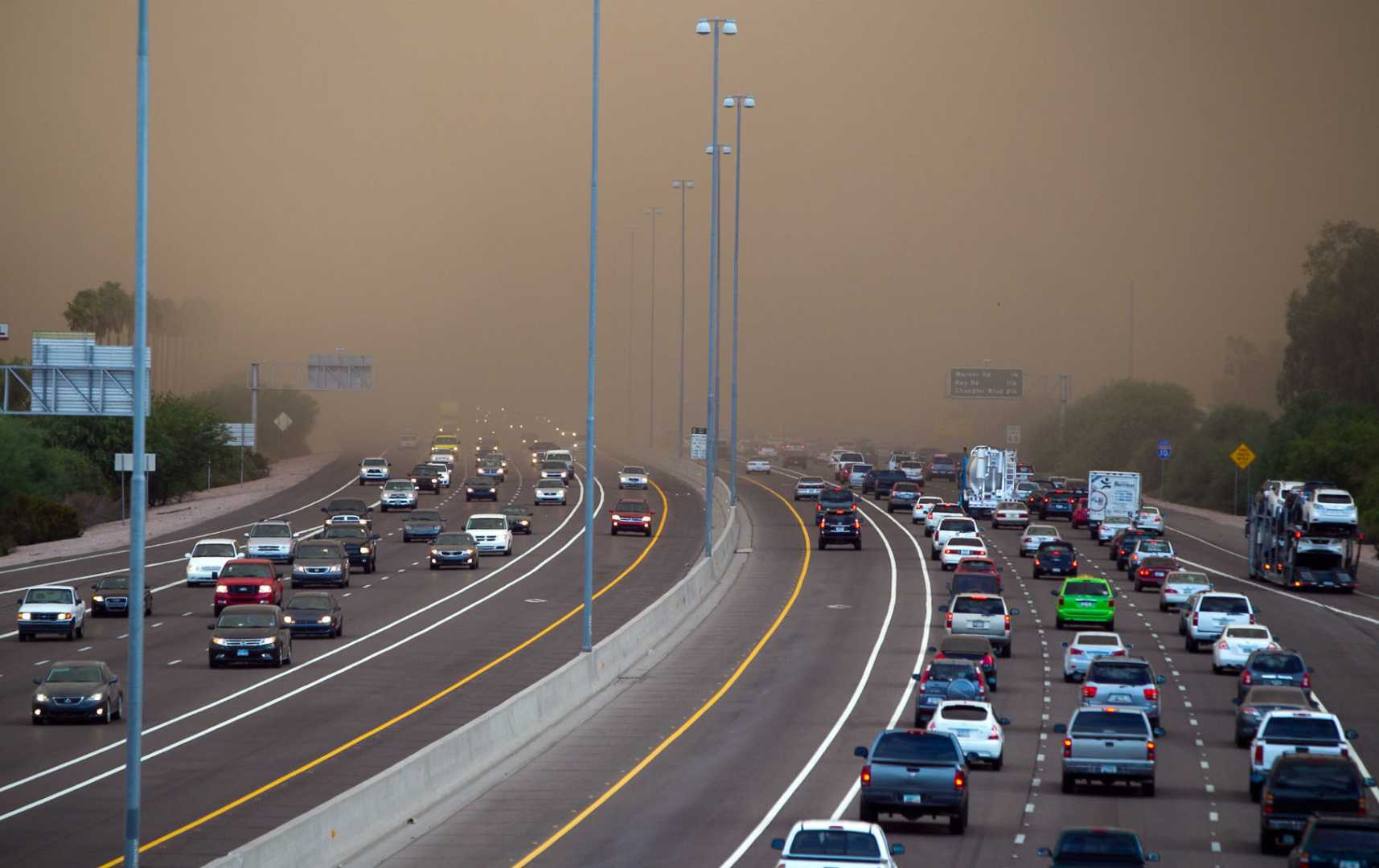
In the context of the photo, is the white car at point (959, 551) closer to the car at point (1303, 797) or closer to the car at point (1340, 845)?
the car at point (1303, 797)

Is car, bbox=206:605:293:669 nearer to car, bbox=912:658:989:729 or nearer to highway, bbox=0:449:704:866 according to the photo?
highway, bbox=0:449:704:866

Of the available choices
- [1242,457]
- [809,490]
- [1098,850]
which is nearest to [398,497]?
[809,490]

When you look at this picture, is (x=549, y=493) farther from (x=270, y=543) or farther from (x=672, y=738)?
(x=672, y=738)

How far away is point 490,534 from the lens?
236 feet

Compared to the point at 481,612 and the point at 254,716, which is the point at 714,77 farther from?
the point at 254,716

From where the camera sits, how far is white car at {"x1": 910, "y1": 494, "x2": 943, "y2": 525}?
84500 mm

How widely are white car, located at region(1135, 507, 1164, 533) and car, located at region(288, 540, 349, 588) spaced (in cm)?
3527

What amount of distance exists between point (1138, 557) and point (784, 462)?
81104 millimetres

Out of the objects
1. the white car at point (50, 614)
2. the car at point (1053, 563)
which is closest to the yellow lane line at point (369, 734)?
the white car at point (50, 614)

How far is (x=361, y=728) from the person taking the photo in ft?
115

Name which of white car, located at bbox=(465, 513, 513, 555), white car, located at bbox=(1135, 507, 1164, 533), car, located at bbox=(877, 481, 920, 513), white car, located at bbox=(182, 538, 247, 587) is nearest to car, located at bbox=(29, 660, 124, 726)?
white car, located at bbox=(182, 538, 247, 587)

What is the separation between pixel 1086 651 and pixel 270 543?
34.8 m

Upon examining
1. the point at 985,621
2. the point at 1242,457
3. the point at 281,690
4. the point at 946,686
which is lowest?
the point at 281,690

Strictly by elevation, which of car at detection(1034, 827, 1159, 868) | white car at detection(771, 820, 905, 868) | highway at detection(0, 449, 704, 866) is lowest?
highway at detection(0, 449, 704, 866)
